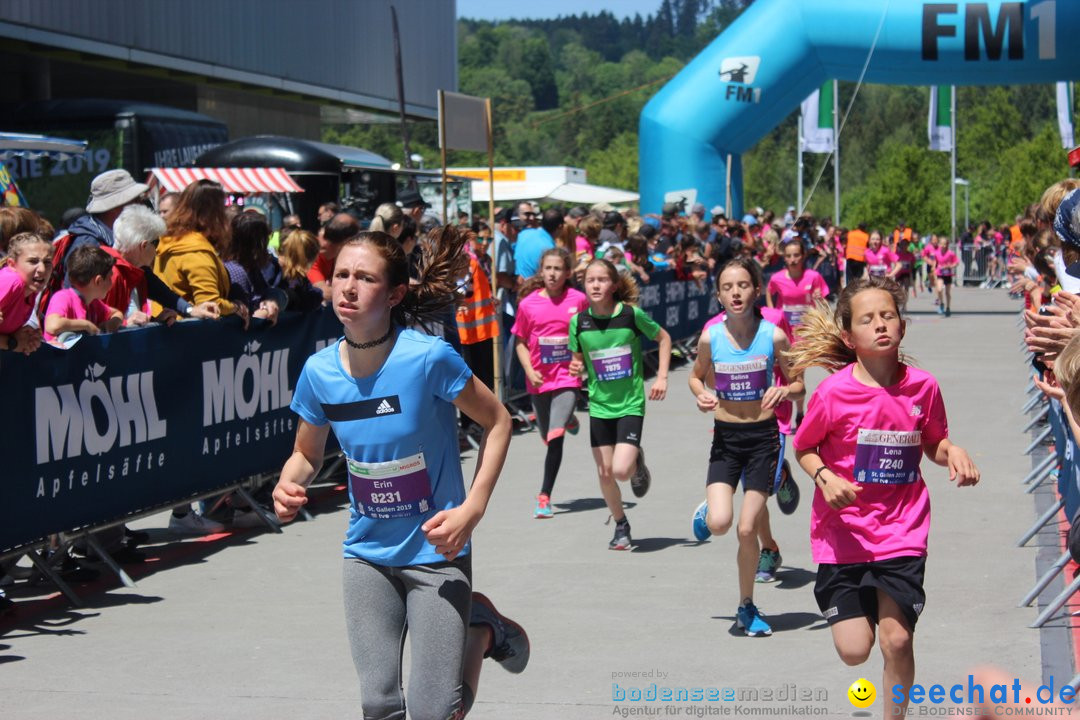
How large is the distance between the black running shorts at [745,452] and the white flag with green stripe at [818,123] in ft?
104

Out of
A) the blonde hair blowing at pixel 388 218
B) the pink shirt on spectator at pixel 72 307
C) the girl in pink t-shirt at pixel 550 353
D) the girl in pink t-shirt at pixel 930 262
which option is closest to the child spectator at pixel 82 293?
the pink shirt on spectator at pixel 72 307

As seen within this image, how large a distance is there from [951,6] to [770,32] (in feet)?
9.88

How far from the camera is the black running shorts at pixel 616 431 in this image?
855 centimetres

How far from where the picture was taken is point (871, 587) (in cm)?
479

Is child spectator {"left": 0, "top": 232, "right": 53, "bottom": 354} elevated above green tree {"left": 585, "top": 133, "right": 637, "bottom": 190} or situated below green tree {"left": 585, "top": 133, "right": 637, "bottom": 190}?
below

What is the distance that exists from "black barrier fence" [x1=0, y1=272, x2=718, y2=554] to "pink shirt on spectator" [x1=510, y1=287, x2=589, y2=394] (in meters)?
1.51

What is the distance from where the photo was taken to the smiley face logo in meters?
5.24

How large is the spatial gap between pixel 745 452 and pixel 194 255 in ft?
12.3

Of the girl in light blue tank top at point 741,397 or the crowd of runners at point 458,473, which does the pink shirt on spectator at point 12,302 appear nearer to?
the crowd of runners at point 458,473

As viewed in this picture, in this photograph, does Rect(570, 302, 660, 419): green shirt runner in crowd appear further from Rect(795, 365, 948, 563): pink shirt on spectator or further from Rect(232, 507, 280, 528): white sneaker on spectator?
Rect(795, 365, 948, 563): pink shirt on spectator

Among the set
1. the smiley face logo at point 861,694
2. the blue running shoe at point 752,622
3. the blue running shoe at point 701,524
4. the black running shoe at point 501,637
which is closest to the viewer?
the black running shoe at point 501,637

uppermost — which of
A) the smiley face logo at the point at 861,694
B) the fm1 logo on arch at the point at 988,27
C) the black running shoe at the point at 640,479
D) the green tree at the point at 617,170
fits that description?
the green tree at the point at 617,170

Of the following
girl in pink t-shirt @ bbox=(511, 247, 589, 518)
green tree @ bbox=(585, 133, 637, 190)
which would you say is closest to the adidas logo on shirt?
girl in pink t-shirt @ bbox=(511, 247, 589, 518)

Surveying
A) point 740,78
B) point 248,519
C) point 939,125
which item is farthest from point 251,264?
point 939,125
